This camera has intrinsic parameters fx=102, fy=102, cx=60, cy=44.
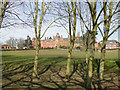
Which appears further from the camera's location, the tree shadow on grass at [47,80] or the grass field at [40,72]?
the grass field at [40,72]

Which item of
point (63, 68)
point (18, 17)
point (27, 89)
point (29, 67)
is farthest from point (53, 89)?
point (18, 17)

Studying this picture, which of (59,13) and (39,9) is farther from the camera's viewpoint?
(59,13)

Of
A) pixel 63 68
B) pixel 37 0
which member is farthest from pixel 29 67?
pixel 37 0

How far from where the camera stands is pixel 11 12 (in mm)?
8164

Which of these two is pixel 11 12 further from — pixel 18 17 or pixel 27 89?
pixel 27 89

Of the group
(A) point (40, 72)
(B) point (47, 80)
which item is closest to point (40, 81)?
(B) point (47, 80)

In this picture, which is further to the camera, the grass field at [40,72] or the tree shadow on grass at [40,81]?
the grass field at [40,72]

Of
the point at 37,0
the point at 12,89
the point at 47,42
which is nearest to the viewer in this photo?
the point at 12,89

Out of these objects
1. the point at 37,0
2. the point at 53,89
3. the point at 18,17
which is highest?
the point at 37,0

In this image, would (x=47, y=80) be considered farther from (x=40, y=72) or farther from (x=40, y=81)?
(x=40, y=72)

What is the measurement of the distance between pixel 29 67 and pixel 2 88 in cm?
460

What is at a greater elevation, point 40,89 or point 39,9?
point 39,9

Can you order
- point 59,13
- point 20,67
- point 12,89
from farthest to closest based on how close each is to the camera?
point 20,67 → point 59,13 → point 12,89

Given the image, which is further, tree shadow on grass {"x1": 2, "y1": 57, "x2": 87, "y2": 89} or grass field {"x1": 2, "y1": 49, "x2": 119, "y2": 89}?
grass field {"x1": 2, "y1": 49, "x2": 119, "y2": 89}
